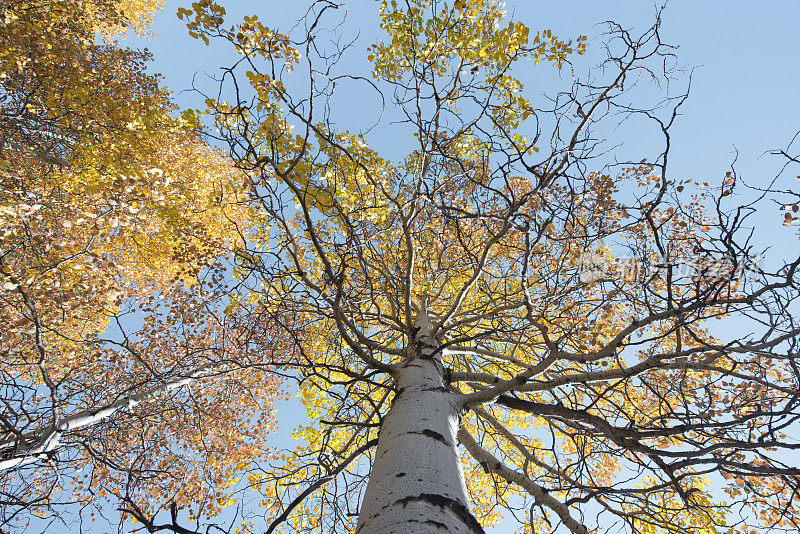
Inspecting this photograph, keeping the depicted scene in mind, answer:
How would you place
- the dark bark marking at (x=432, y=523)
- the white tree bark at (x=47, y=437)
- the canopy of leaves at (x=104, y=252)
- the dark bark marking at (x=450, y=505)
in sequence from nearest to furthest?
1. the dark bark marking at (x=432, y=523)
2. the dark bark marking at (x=450, y=505)
3. the white tree bark at (x=47, y=437)
4. the canopy of leaves at (x=104, y=252)

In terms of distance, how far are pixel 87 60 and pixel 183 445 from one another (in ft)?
20.6

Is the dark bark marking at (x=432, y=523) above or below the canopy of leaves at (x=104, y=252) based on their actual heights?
below

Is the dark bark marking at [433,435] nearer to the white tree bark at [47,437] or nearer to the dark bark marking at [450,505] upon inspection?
the dark bark marking at [450,505]

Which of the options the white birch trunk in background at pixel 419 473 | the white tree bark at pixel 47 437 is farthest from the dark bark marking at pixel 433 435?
the white tree bark at pixel 47 437

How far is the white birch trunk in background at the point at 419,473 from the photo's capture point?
112 centimetres

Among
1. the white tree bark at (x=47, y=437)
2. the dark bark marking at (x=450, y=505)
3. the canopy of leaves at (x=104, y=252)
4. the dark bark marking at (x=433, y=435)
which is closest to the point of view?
the dark bark marking at (x=450, y=505)

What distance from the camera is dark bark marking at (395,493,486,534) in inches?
46.5

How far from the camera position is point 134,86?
6.77 metres

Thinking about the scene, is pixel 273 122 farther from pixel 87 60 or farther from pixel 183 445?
pixel 87 60

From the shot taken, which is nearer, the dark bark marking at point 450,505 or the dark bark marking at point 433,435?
the dark bark marking at point 450,505

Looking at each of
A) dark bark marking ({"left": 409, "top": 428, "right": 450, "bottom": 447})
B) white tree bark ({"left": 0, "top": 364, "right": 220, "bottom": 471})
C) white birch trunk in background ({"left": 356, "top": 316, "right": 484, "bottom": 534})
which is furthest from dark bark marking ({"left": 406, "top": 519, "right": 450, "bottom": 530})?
white tree bark ({"left": 0, "top": 364, "right": 220, "bottom": 471})

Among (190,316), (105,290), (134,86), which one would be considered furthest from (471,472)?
(134,86)

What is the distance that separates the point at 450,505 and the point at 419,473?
0.17m

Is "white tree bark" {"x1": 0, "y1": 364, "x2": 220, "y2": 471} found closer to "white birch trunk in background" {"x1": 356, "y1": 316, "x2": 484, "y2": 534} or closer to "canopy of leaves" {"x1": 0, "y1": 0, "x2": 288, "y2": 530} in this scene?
"canopy of leaves" {"x1": 0, "y1": 0, "x2": 288, "y2": 530}
